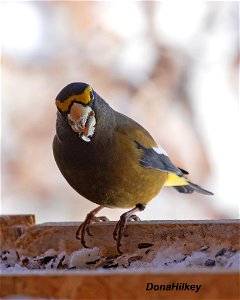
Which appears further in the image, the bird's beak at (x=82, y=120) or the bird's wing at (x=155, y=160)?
the bird's wing at (x=155, y=160)

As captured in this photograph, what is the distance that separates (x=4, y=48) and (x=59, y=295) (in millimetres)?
3520

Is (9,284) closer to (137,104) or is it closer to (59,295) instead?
(59,295)

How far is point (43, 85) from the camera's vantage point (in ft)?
15.4

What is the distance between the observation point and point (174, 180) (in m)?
3.37

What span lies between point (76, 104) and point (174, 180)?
→ 956mm

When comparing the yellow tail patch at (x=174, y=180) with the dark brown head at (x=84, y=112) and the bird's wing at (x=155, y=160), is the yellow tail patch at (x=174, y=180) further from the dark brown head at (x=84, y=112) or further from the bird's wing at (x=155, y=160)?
the dark brown head at (x=84, y=112)

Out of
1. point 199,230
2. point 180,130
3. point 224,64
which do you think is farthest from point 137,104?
point 199,230

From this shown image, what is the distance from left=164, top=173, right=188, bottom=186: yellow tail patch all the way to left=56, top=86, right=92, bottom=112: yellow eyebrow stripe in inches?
30.7

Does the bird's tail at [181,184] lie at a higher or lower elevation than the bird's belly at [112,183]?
lower

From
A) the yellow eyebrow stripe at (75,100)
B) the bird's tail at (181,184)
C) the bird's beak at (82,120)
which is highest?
the yellow eyebrow stripe at (75,100)

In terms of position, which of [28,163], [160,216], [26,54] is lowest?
[160,216]

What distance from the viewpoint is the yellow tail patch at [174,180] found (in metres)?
3.28

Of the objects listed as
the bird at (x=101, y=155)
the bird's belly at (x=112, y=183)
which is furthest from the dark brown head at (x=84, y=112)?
the bird's belly at (x=112, y=183)

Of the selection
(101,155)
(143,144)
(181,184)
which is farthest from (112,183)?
(181,184)
